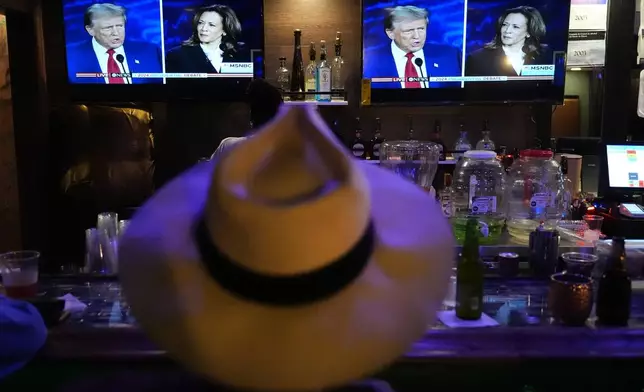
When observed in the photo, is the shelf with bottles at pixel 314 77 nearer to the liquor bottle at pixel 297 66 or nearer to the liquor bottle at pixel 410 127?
the liquor bottle at pixel 297 66

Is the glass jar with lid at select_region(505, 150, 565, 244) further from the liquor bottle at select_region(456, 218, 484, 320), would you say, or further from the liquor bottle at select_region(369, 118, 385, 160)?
the liquor bottle at select_region(369, 118, 385, 160)

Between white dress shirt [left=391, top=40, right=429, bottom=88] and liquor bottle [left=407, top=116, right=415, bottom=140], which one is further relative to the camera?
liquor bottle [left=407, top=116, right=415, bottom=140]

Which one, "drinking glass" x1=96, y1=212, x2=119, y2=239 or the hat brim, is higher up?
the hat brim

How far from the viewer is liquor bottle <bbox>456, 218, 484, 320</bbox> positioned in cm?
158

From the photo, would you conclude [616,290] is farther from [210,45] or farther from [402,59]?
[210,45]

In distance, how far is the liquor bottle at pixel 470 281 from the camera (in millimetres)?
1576

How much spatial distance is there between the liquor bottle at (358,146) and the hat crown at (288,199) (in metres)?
2.90

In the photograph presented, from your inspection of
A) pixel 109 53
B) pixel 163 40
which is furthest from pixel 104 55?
pixel 163 40

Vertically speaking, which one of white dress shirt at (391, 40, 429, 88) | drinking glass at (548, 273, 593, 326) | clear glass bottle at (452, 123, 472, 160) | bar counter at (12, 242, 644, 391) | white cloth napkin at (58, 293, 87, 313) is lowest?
bar counter at (12, 242, 644, 391)

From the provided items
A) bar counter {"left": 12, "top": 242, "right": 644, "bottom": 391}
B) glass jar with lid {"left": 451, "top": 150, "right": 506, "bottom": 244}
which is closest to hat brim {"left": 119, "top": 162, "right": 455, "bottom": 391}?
bar counter {"left": 12, "top": 242, "right": 644, "bottom": 391}

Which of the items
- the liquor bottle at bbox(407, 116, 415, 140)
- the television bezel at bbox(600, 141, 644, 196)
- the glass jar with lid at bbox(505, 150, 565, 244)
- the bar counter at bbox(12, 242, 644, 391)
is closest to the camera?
the bar counter at bbox(12, 242, 644, 391)

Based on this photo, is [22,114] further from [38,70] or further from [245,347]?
[245,347]

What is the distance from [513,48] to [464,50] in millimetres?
313

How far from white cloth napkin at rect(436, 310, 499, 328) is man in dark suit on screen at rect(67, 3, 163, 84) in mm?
2763
